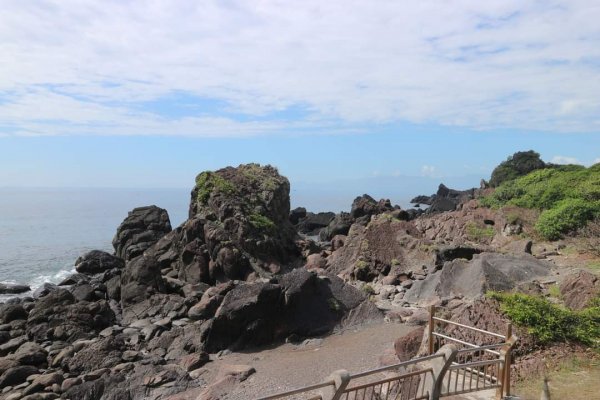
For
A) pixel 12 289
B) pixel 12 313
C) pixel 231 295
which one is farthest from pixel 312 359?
pixel 12 289

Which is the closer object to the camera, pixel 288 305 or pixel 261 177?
pixel 288 305

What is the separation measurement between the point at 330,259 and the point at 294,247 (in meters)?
7.34

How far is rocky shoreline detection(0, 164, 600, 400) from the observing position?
66.4 feet

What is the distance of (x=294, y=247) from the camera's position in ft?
151

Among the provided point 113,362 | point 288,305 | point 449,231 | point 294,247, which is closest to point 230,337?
point 288,305

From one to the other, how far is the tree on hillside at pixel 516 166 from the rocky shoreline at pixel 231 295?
19140 mm

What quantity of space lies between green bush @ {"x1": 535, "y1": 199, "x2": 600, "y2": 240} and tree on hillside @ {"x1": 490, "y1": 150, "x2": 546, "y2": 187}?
31315mm

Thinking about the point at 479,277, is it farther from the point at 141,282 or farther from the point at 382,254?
the point at 141,282

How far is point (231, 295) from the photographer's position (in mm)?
24828

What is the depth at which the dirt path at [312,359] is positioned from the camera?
18547 millimetres

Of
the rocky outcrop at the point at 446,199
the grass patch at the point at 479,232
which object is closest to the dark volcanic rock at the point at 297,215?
the rocky outcrop at the point at 446,199

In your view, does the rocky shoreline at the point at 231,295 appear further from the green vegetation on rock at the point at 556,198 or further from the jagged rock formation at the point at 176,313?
the green vegetation on rock at the point at 556,198

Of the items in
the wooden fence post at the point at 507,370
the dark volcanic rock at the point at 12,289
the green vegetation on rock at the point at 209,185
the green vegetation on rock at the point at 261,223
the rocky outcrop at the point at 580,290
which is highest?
the green vegetation on rock at the point at 209,185

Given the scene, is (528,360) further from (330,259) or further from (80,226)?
(80,226)
